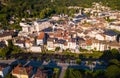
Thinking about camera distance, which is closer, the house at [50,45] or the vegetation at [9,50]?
the vegetation at [9,50]

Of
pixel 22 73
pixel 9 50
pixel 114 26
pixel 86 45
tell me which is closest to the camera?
pixel 22 73

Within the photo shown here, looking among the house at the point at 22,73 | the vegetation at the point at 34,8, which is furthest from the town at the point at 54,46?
the vegetation at the point at 34,8

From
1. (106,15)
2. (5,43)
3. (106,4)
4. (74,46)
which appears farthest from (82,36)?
(106,4)

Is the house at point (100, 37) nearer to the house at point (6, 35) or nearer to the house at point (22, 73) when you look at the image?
the house at point (6, 35)

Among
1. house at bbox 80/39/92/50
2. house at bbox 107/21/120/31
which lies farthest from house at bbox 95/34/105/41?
house at bbox 107/21/120/31

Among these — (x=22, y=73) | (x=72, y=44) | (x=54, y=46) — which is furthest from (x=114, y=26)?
(x=22, y=73)

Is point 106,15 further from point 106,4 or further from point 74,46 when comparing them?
point 74,46

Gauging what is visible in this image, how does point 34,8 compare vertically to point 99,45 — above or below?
below

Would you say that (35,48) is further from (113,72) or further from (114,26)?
(114,26)
